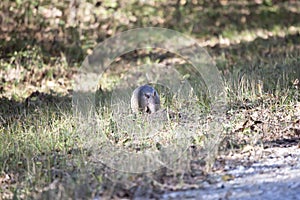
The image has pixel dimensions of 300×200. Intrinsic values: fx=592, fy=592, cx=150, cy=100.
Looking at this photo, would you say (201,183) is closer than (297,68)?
Yes

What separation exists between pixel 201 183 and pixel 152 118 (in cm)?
163

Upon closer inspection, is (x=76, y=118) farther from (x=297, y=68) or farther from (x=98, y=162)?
(x=297, y=68)

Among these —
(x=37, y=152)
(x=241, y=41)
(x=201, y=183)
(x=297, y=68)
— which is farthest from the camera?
(x=241, y=41)

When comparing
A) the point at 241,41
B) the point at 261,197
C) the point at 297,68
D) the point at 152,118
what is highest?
the point at 241,41

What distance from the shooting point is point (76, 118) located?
5.79 metres

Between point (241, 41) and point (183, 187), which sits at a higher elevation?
point (241, 41)

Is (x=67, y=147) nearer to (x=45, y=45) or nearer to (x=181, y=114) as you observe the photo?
(x=181, y=114)

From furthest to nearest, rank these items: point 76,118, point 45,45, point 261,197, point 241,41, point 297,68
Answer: point 241,41 < point 45,45 < point 297,68 < point 76,118 < point 261,197

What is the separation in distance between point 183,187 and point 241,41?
811 cm

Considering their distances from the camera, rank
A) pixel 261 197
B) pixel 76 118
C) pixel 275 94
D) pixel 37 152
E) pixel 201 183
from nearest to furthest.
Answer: pixel 261 197 < pixel 201 183 < pixel 37 152 < pixel 76 118 < pixel 275 94

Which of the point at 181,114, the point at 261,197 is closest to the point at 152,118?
the point at 181,114

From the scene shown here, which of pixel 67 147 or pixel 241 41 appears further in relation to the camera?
pixel 241 41

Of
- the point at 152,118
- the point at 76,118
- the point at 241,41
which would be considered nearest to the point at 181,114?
the point at 152,118

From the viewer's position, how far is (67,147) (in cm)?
527
